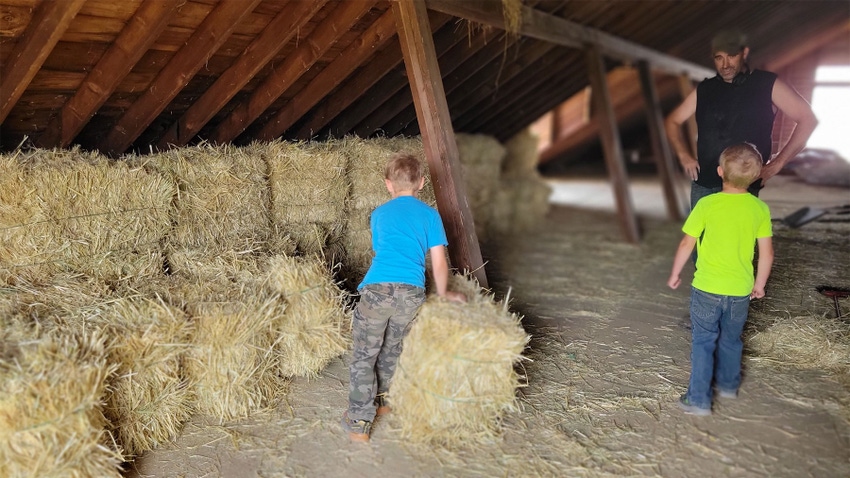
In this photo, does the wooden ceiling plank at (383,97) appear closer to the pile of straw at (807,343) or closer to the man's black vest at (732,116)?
the man's black vest at (732,116)

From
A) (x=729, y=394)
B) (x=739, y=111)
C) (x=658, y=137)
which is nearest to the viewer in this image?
(x=729, y=394)

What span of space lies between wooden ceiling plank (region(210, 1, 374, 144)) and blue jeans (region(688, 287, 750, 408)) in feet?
7.84

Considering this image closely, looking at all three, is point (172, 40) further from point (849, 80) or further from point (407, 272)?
point (849, 80)

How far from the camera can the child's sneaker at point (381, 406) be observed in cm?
306

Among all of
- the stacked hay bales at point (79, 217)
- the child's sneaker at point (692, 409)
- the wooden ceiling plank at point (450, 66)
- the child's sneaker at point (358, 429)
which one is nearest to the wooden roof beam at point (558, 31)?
the wooden ceiling plank at point (450, 66)

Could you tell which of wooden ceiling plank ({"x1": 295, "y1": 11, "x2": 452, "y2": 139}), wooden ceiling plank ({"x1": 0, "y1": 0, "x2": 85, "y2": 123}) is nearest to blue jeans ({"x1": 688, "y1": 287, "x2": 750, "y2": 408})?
wooden ceiling plank ({"x1": 295, "y1": 11, "x2": 452, "y2": 139})

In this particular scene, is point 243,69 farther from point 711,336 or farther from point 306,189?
point 711,336

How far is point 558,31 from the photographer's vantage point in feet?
18.1

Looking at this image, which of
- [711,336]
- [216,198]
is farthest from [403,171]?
[711,336]

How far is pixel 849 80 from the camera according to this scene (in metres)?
11.0

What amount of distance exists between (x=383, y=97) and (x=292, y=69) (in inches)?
35.2

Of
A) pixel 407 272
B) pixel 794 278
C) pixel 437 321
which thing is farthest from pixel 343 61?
pixel 794 278

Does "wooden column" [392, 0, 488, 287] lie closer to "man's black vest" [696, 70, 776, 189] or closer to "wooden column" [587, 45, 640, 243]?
"man's black vest" [696, 70, 776, 189]

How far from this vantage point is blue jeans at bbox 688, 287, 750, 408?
2869mm
